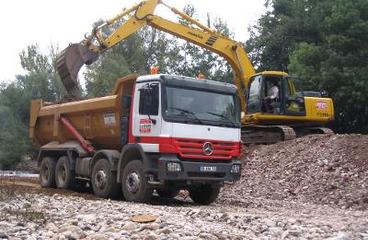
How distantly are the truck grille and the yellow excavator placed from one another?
8.19 m

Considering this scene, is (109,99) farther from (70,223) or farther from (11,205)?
(70,223)

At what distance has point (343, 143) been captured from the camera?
1877 centimetres

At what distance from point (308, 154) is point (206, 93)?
6.58m

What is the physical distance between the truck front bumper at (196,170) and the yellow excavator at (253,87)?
27.6 ft

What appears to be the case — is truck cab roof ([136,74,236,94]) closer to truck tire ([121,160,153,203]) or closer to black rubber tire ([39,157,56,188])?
truck tire ([121,160,153,203])

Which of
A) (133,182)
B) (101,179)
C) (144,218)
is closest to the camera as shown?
(144,218)

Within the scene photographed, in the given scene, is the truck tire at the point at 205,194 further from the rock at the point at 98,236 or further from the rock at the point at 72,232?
the rock at the point at 98,236

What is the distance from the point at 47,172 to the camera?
17828 millimetres

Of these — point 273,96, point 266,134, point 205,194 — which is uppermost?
point 273,96

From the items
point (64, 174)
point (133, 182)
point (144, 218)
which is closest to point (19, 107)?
point (64, 174)

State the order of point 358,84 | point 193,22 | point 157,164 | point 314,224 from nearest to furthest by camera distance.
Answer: point 314,224, point 157,164, point 193,22, point 358,84

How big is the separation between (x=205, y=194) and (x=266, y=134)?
27.3 feet

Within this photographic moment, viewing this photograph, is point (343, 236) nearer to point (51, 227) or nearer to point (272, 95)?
point (51, 227)

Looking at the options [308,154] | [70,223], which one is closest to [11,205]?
[70,223]
